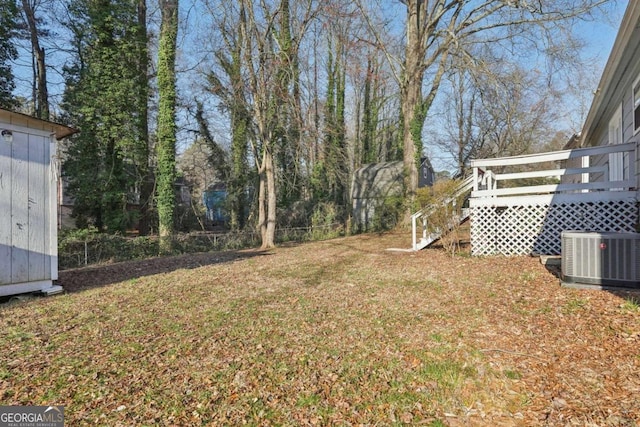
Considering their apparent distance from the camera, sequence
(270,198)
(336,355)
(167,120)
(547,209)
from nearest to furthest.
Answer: (336,355), (547,209), (270,198), (167,120)

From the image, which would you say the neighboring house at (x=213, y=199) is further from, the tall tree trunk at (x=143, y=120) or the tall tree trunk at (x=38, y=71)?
the tall tree trunk at (x=38, y=71)

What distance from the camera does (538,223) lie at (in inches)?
273

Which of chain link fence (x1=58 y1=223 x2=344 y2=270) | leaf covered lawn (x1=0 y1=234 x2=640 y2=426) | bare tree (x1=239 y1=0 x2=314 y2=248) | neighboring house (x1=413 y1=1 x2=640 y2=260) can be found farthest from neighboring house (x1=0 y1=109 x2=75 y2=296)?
neighboring house (x1=413 y1=1 x2=640 y2=260)

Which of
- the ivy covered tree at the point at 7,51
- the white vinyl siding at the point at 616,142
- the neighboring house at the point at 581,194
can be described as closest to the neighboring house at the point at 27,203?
the neighboring house at the point at 581,194

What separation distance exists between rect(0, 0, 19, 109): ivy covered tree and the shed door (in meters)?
11.5

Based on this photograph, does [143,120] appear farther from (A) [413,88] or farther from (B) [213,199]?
(B) [213,199]

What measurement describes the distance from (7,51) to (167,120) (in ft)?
23.8

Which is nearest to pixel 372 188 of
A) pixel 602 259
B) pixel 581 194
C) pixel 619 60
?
pixel 581 194

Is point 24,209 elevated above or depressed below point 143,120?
below

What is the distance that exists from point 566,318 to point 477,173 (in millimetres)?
4417

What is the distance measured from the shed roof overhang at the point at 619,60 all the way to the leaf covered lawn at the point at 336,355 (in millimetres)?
3609

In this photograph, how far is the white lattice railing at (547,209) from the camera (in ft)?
19.8

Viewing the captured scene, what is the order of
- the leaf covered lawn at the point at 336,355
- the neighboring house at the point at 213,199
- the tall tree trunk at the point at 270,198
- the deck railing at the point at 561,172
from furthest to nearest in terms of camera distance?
the neighboring house at the point at 213,199
the tall tree trunk at the point at 270,198
the deck railing at the point at 561,172
the leaf covered lawn at the point at 336,355

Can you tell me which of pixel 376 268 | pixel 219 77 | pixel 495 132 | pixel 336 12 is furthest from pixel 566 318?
pixel 495 132
